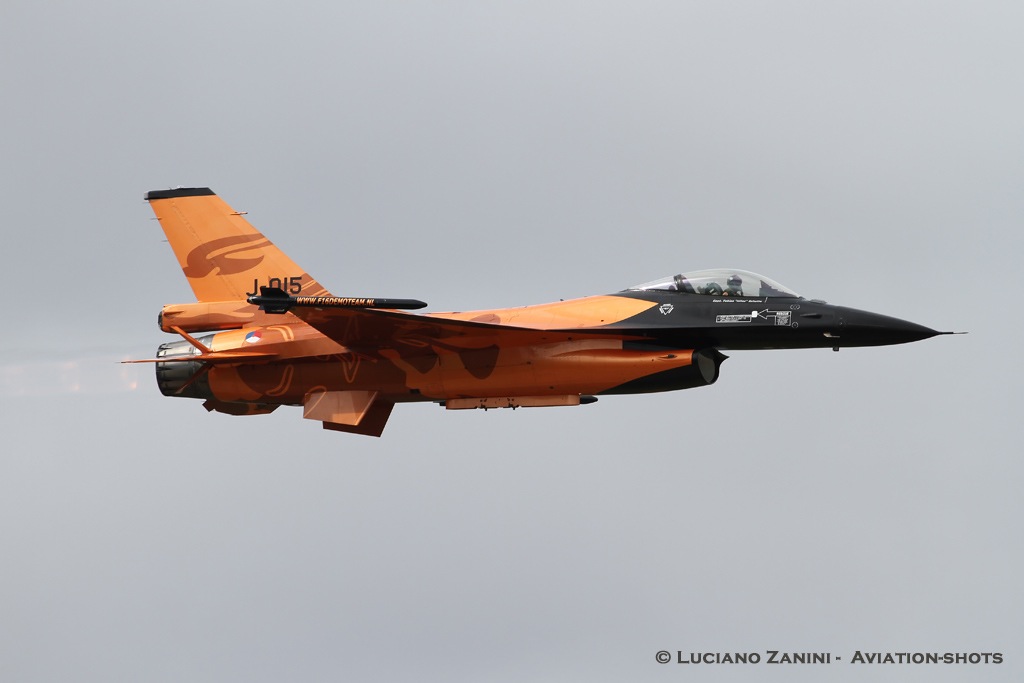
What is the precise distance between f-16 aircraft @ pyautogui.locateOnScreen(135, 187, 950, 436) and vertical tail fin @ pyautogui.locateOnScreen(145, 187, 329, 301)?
0.78 m

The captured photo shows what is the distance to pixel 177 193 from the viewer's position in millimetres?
33344

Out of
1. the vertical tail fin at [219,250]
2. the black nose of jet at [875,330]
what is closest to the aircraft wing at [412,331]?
the vertical tail fin at [219,250]

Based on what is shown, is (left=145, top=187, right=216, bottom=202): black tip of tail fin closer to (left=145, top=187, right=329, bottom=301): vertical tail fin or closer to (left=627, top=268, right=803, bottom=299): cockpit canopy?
(left=145, top=187, right=329, bottom=301): vertical tail fin

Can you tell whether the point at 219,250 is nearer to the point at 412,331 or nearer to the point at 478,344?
the point at 412,331

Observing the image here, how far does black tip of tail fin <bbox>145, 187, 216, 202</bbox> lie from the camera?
1313 inches

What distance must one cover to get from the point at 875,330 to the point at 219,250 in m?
13.5

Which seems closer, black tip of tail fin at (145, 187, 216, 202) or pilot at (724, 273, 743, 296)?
pilot at (724, 273, 743, 296)

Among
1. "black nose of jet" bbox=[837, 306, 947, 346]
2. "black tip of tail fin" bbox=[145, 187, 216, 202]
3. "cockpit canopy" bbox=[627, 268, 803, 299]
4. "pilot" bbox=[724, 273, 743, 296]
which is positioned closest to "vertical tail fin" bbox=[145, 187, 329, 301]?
"black tip of tail fin" bbox=[145, 187, 216, 202]

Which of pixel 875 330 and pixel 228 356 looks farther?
pixel 228 356

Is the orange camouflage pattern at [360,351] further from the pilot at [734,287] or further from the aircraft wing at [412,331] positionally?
the pilot at [734,287]

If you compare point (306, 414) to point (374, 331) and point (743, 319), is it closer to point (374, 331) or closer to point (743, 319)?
point (374, 331)

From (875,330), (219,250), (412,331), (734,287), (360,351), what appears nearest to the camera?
(875,330)

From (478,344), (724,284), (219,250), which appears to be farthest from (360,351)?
(724,284)

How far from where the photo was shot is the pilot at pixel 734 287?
94.0ft
